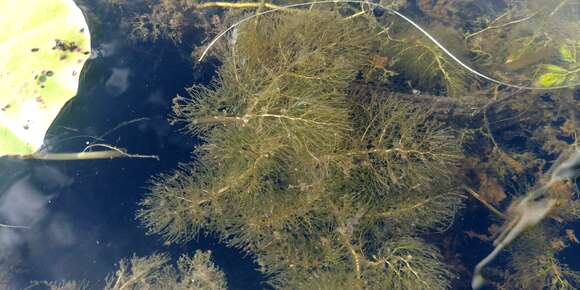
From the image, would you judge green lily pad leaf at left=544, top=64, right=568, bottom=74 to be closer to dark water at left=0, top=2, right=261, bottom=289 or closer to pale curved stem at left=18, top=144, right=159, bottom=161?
dark water at left=0, top=2, right=261, bottom=289

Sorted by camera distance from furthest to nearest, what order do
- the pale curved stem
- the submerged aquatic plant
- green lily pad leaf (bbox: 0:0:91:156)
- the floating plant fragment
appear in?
the pale curved stem
the floating plant fragment
green lily pad leaf (bbox: 0:0:91:156)
the submerged aquatic plant

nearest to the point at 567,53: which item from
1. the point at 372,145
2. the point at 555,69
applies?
the point at 555,69

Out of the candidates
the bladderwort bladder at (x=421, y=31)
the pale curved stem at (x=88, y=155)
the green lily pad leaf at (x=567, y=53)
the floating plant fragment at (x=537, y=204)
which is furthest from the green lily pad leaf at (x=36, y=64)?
the green lily pad leaf at (x=567, y=53)

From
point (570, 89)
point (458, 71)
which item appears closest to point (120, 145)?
point (458, 71)

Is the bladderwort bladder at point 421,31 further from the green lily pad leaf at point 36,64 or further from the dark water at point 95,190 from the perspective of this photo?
the green lily pad leaf at point 36,64

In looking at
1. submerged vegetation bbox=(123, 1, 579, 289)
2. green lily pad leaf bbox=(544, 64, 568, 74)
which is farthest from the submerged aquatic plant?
green lily pad leaf bbox=(544, 64, 568, 74)

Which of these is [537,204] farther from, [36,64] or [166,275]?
[36,64]

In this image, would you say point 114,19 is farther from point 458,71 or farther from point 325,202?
point 458,71
